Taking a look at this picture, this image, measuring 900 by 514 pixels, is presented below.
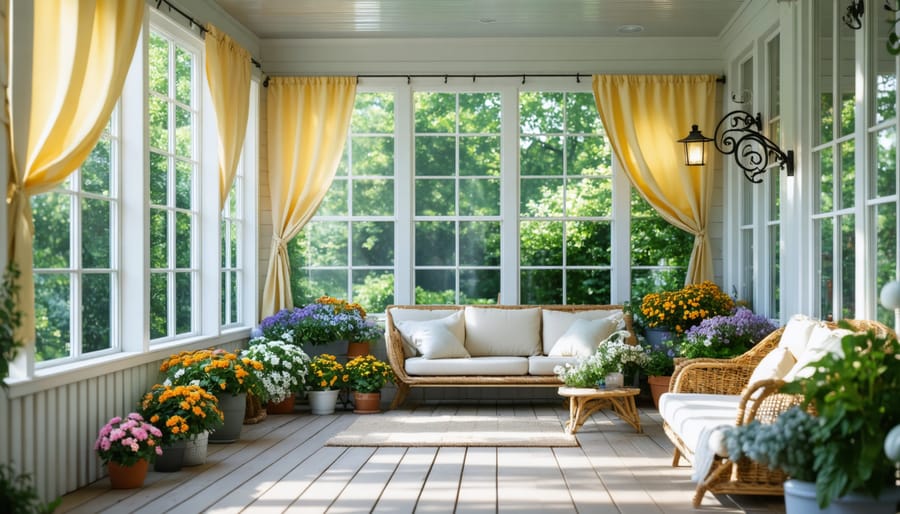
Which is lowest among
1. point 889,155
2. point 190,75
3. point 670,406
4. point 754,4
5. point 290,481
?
point 290,481

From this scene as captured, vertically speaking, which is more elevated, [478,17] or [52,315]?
[478,17]

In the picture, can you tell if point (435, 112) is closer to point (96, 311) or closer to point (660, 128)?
point (660, 128)

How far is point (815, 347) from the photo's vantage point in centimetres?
509

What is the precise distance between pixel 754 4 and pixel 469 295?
3436 millimetres

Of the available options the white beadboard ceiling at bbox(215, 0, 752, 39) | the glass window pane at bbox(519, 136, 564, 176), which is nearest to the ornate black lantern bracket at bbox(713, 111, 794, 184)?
the white beadboard ceiling at bbox(215, 0, 752, 39)

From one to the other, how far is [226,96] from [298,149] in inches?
51.1

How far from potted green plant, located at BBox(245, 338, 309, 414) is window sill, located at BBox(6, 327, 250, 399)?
40 centimetres

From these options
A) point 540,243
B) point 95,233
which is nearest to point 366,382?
point 540,243

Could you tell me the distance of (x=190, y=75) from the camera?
24.4ft

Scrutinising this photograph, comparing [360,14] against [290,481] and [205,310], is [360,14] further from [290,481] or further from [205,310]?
[290,481]

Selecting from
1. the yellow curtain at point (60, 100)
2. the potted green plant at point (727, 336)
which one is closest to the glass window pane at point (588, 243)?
the potted green plant at point (727, 336)

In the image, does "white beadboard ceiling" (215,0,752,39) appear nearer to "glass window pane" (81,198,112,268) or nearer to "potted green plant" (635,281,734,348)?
"potted green plant" (635,281,734,348)

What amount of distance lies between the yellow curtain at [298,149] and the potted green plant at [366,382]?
1.08m

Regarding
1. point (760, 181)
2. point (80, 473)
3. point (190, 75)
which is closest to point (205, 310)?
point (190, 75)
